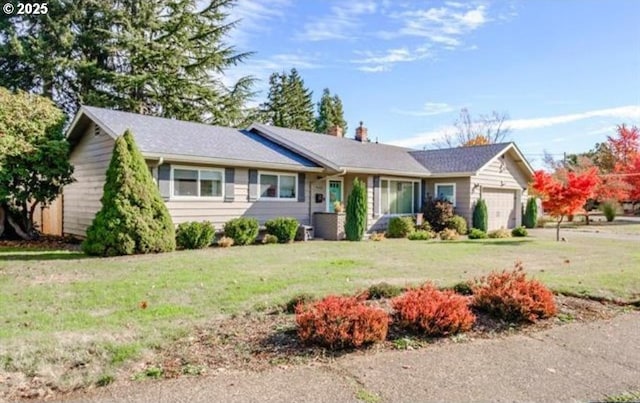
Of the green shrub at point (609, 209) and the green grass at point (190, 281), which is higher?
the green shrub at point (609, 209)

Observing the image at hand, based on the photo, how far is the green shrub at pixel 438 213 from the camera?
17.6 m

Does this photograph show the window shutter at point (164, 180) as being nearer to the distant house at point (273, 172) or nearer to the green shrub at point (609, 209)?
the distant house at point (273, 172)

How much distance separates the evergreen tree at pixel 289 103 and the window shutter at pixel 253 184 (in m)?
24.2

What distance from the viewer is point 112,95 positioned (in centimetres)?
2352

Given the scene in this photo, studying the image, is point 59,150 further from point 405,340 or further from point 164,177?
point 405,340

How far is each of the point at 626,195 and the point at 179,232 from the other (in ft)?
98.5

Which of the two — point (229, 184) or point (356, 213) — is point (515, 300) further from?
point (356, 213)

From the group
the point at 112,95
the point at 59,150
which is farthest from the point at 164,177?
the point at 112,95

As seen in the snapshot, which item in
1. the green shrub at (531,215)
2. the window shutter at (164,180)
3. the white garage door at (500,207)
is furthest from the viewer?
the green shrub at (531,215)

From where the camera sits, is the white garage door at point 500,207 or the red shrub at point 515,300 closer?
the red shrub at point 515,300

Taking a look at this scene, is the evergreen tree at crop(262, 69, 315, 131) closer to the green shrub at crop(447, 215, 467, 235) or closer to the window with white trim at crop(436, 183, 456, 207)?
the window with white trim at crop(436, 183, 456, 207)

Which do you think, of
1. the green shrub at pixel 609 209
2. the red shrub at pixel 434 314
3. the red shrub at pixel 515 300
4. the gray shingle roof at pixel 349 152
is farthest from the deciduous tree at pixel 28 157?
the green shrub at pixel 609 209

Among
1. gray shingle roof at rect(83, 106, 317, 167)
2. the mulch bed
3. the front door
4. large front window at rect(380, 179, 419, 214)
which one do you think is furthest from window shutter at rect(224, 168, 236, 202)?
the mulch bed

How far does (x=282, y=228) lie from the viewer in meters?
13.9
